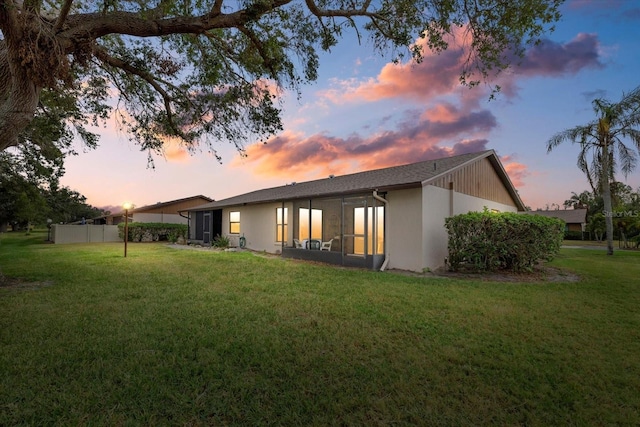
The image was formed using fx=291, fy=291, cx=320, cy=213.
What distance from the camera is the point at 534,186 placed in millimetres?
17516

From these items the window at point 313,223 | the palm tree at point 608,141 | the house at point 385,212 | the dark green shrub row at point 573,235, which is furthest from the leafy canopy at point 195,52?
the dark green shrub row at point 573,235

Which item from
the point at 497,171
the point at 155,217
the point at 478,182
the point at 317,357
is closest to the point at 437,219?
the point at 478,182

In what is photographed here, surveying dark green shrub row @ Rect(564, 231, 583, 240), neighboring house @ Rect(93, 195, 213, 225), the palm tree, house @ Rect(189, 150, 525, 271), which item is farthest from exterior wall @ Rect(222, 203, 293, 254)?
Answer: dark green shrub row @ Rect(564, 231, 583, 240)

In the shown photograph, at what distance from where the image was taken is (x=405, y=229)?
362 inches

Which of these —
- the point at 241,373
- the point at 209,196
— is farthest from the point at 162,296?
the point at 209,196

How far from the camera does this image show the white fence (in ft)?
72.5

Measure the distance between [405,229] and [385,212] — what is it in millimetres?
910

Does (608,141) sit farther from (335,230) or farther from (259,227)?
(259,227)

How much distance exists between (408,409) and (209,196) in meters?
29.7

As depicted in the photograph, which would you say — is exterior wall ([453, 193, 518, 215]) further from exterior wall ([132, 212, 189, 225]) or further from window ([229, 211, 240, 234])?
exterior wall ([132, 212, 189, 225])

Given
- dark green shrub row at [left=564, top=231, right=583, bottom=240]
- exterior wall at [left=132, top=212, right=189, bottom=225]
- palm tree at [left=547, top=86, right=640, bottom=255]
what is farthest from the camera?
dark green shrub row at [left=564, top=231, right=583, bottom=240]

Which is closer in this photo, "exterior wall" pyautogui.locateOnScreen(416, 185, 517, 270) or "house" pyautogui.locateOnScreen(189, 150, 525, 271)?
"exterior wall" pyautogui.locateOnScreen(416, 185, 517, 270)

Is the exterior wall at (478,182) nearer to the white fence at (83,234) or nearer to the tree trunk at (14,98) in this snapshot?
the tree trunk at (14,98)

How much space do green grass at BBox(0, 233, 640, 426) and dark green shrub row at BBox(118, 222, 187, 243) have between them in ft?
57.2
